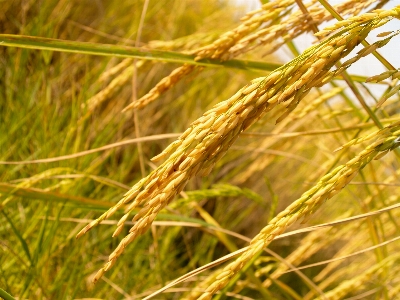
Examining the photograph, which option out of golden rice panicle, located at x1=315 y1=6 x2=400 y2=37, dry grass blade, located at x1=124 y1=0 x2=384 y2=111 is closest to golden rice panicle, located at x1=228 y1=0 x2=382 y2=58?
dry grass blade, located at x1=124 y1=0 x2=384 y2=111

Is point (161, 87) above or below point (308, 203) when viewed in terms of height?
above

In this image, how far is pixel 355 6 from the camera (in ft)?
2.29

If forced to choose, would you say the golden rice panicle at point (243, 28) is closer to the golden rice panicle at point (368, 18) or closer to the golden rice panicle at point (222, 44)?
the golden rice panicle at point (222, 44)

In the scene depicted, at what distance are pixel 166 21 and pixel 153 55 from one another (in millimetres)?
1372

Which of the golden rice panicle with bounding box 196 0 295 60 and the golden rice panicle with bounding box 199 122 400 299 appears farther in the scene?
the golden rice panicle with bounding box 196 0 295 60

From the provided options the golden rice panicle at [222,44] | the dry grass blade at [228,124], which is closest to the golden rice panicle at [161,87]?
the golden rice panicle at [222,44]

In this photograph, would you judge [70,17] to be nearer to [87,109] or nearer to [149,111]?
[149,111]

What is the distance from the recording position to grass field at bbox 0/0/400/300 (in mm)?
421

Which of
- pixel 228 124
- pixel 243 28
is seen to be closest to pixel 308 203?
pixel 228 124

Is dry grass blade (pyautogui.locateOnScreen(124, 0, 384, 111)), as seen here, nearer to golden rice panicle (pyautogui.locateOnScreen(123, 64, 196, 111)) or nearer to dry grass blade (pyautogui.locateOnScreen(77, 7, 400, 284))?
golden rice panicle (pyautogui.locateOnScreen(123, 64, 196, 111))

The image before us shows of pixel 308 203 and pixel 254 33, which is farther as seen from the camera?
pixel 254 33

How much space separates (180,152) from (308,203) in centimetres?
15

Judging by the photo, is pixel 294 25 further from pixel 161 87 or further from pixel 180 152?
pixel 180 152

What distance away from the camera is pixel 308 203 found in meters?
0.44
